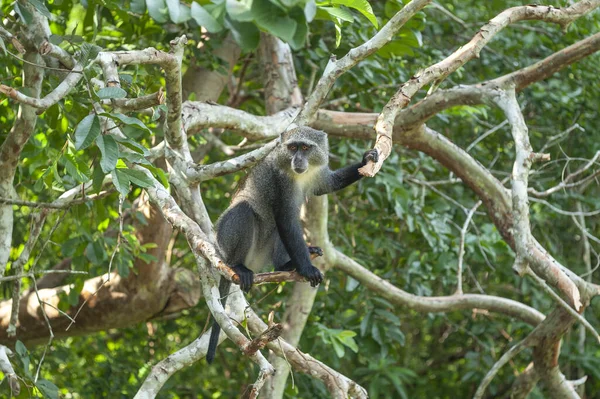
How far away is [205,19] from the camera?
2064 millimetres

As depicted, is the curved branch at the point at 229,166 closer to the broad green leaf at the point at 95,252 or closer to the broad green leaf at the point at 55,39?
the broad green leaf at the point at 55,39

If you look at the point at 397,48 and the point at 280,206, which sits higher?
the point at 397,48

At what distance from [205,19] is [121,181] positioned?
120 centimetres

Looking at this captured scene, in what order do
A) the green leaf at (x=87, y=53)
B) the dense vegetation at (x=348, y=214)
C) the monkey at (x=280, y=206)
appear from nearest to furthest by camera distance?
the green leaf at (x=87, y=53) → the monkey at (x=280, y=206) → the dense vegetation at (x=348, y=214)

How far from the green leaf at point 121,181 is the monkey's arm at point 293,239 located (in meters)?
1.86

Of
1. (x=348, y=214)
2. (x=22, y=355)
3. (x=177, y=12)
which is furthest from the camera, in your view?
(x=348, y=214)

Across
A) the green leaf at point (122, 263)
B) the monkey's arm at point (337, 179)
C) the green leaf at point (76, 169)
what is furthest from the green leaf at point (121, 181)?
the monkey's arm at point (337, 179)

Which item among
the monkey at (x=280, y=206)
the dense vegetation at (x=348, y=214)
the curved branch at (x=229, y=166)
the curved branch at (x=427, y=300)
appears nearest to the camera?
the curved branch at (x=229, y=166)

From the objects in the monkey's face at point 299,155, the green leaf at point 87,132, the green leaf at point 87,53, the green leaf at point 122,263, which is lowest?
the green leaf at point 122,263

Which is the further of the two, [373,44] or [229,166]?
[373,44]

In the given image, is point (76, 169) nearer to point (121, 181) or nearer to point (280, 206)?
point (121, 181)

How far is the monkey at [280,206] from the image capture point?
16.2ft

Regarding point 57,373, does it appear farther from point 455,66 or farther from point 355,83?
point 455,66

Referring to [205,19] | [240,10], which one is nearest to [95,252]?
[205,19]
